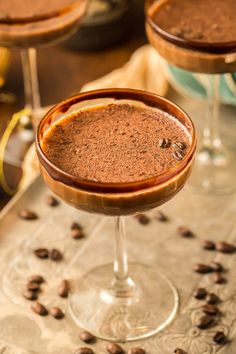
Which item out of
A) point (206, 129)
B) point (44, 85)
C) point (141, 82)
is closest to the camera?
point (206, 129)

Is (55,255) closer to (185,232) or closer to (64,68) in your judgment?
(185,232)

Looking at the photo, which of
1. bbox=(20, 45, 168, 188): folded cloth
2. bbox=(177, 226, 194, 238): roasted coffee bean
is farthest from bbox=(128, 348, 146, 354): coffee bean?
bbox=(20, 45, 168, 188): folded cloth

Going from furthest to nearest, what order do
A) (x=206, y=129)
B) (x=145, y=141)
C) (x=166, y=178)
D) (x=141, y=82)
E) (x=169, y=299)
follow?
(x=141, y=82)
(x=206, y=129)
(x=169, y=299)
(x=145, y=141)
(x=166, y=178)

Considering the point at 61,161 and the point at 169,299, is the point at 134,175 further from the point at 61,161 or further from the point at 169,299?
the point at 169,299

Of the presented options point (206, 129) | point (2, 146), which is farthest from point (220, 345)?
point (2, 146)

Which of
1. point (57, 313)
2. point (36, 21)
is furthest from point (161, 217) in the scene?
point (36, 21)
